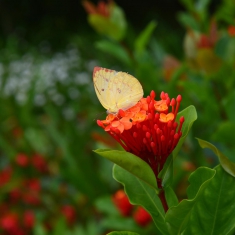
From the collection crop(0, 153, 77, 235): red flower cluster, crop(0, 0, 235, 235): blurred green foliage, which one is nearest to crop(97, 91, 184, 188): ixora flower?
crop(0, 0, 235, 235): blurred green foliage

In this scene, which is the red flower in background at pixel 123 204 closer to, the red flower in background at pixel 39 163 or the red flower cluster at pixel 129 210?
the red flower cluster at pixel 129 210

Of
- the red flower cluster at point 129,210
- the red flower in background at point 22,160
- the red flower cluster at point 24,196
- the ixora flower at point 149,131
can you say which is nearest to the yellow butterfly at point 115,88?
the ixora flower at point 149,131

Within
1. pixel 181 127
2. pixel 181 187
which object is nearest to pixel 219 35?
pixel 181 187

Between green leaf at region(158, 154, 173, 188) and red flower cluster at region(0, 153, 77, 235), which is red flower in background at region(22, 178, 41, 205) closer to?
red flower cluster at region(0, 153, 77, 235)

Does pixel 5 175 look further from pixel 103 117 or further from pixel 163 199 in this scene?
pixel 163 199

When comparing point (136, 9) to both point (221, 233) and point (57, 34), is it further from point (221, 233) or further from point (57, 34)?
point (221, 233)

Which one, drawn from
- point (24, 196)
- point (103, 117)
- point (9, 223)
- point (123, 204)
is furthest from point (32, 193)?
point (123, 204)
